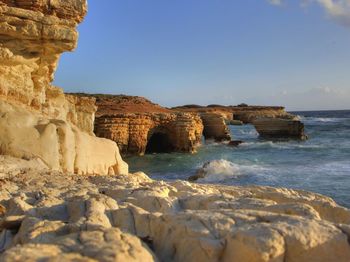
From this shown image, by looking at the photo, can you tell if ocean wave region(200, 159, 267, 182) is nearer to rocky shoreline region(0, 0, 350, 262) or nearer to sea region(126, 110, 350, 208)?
sea region(126, 110, 350, 208)

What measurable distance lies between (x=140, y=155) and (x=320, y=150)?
37.2 ft

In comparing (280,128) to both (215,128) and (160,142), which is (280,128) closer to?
(215,128)

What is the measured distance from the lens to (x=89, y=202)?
4301mm

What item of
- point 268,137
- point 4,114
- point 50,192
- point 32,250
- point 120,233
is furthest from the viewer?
point 268,137

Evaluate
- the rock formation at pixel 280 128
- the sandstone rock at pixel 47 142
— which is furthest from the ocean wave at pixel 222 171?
the rock formation at pixel 280 128

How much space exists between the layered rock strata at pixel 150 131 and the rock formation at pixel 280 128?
10.4 metres

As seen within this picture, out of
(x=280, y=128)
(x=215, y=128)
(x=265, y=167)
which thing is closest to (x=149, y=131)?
(x=265, y=167)

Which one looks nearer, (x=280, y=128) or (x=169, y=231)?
(x=169, y=231)

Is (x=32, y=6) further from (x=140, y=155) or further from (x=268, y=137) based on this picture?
(x=268, y=137)

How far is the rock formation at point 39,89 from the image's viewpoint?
814cm

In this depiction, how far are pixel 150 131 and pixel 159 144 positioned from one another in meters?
2.39

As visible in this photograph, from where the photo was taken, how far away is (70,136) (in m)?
8.91

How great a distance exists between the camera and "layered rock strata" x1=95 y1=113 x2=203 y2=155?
2631cm

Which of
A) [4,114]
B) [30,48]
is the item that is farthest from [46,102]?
[4,114]
